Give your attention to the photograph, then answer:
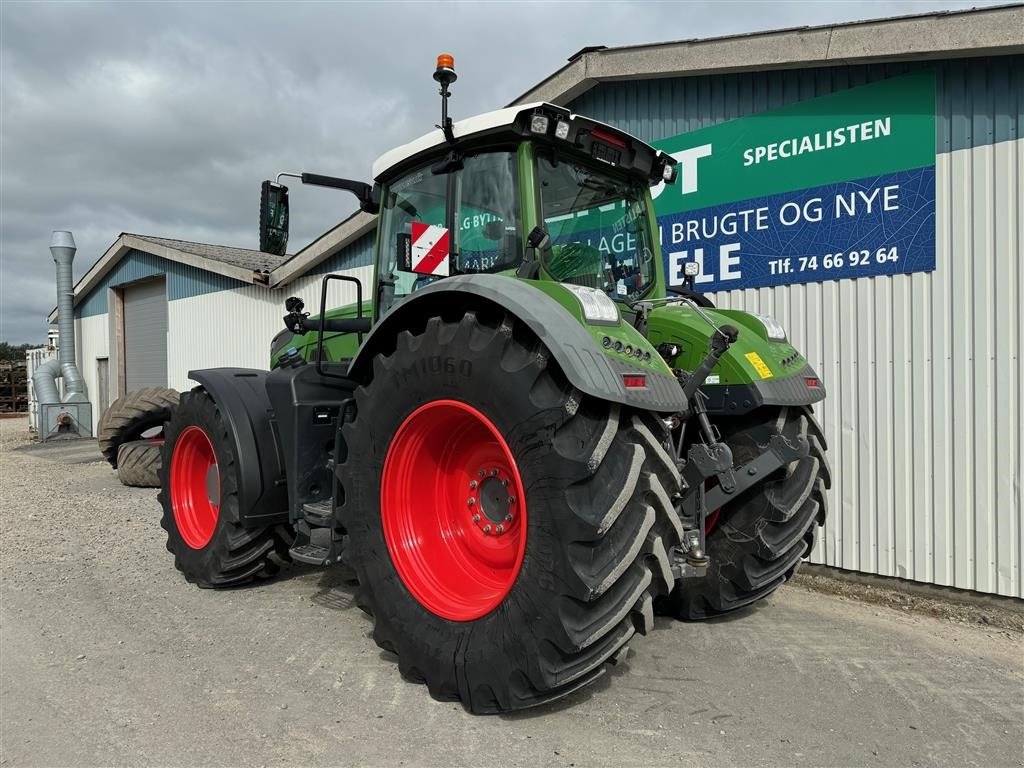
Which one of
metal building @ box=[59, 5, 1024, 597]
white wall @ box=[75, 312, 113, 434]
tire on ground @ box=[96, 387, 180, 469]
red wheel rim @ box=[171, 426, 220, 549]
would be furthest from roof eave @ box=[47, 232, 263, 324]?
metal building @ box=[59, 5, 1024, 597]

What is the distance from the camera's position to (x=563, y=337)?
2559 mm

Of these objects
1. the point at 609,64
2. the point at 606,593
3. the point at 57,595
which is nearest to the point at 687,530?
the point at 606,593

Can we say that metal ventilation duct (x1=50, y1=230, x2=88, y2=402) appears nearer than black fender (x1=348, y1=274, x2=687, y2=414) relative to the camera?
No

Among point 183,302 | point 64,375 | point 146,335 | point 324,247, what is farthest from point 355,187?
point 64,375

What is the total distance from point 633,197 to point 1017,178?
96.7 inches

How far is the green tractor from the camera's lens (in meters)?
2.55

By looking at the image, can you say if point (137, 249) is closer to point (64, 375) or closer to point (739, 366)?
point (64, 375)

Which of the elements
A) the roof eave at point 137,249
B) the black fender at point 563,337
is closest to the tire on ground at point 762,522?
the black fender at point 563,337

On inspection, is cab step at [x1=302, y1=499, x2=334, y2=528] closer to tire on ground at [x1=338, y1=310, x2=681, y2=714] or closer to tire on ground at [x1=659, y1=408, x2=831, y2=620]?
tire on ground at [x1=338, y1=310, x2=681, y2=714]

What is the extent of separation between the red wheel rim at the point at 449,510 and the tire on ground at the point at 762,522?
1.29 metres

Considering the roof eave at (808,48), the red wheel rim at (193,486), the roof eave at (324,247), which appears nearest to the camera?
the roof eave at (808,48)

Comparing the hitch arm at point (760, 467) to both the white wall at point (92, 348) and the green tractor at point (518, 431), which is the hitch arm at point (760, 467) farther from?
the white wall at point (92, 348)

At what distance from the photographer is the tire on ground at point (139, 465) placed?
8922 mm

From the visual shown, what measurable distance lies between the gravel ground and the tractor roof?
2552mm
